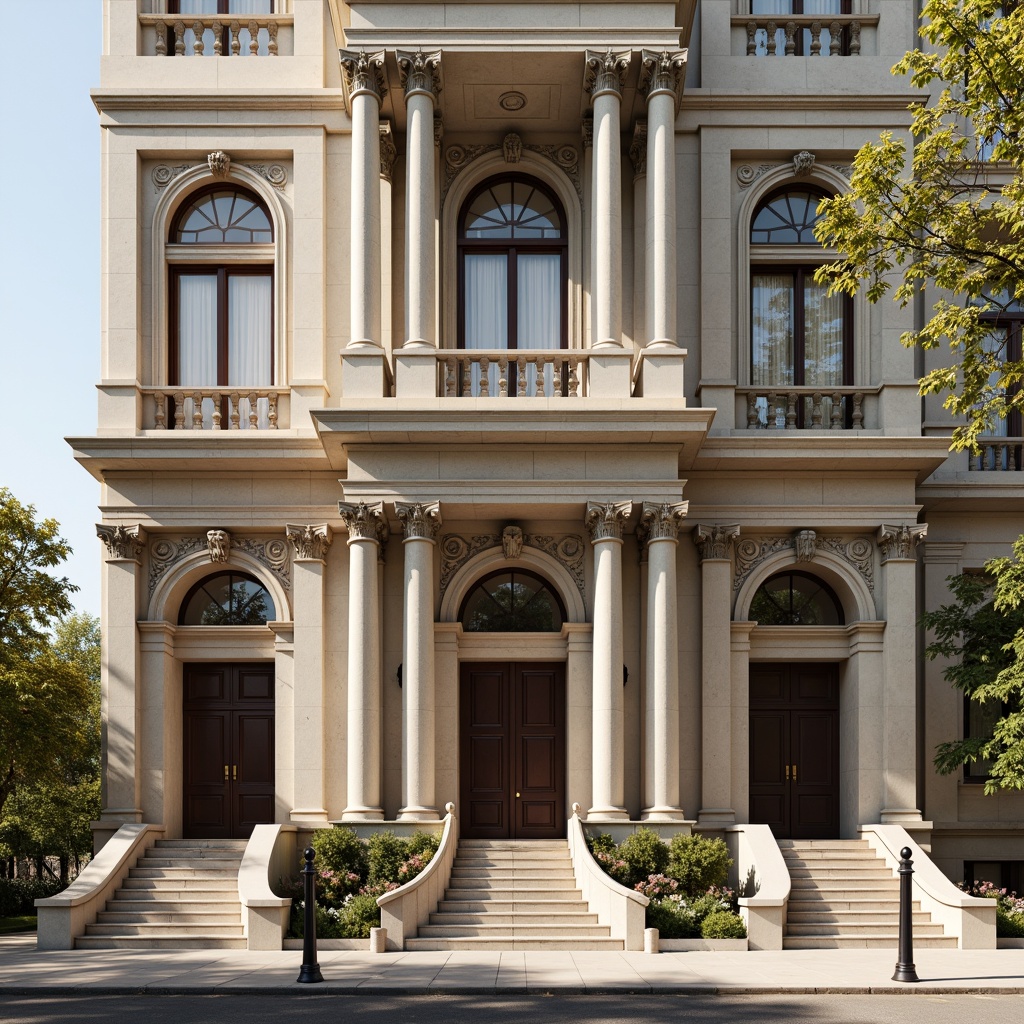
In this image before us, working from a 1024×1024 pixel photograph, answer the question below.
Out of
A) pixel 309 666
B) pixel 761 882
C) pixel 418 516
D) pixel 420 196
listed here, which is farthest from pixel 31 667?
pixel 761 882

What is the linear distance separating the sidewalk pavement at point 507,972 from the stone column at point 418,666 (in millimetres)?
3463

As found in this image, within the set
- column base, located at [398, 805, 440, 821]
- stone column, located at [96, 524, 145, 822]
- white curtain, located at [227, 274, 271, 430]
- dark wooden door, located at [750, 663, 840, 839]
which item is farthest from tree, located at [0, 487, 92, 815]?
dark wooden door, located at [750, 663, 840, 839]

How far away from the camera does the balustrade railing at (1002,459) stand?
2430cm

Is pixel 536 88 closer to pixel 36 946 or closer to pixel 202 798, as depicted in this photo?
pixel 202 798

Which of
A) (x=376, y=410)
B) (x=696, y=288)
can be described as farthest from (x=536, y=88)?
(x=376, y=410)

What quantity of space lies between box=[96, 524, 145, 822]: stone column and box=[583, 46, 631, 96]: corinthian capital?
458 inches

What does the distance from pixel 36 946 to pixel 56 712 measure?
693 centimetres

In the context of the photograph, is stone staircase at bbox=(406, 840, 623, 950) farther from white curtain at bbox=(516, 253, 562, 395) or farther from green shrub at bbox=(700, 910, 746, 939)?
white curtain at bbox=(516, 253, 562, 395)

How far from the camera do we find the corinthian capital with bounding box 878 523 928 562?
881 inches

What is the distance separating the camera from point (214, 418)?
22.8m

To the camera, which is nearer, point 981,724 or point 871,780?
point 871,780

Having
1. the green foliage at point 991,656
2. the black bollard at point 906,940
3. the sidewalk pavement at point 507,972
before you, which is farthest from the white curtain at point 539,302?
the black bollard at point 906,940

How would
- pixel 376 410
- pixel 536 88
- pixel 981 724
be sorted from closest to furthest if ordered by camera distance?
1. pixel 376 410
2. pixel 536 88
3. pixel 981 724

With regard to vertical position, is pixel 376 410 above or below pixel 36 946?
above
